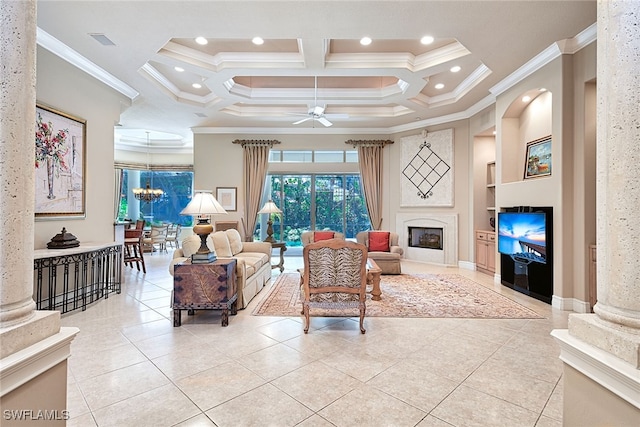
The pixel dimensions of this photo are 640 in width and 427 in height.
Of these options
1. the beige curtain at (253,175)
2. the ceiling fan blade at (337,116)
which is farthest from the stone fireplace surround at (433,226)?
the beige curtain at (253,175)

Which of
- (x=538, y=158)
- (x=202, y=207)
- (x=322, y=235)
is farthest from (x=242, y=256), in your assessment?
(x=538, y=158)

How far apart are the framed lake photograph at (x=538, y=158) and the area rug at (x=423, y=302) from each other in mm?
1965

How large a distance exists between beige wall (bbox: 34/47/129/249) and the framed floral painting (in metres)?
0.12

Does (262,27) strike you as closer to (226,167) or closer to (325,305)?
(325,305)

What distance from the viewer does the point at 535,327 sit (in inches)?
132

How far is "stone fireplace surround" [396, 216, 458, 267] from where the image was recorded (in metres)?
7.01

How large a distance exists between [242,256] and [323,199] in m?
→ 3.63

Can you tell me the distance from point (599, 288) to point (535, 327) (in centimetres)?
257

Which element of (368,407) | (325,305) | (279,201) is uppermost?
(279,201)

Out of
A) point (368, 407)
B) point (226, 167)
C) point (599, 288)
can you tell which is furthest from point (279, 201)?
point (599, 288)

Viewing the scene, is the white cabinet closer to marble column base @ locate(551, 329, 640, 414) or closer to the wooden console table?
marble column base @ locate(551, 329, 640, 414)

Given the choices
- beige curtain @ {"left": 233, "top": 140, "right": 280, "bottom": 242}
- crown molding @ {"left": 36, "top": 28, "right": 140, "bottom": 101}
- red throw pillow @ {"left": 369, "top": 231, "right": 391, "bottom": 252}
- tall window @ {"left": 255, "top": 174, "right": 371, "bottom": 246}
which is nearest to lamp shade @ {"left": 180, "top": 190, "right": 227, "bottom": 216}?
crown molding @ {"left": 36, "top": 28, "right": 140, "bottom": 101}

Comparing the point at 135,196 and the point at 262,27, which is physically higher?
the point at 262,27

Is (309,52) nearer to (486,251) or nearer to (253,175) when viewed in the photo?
(253,175)
